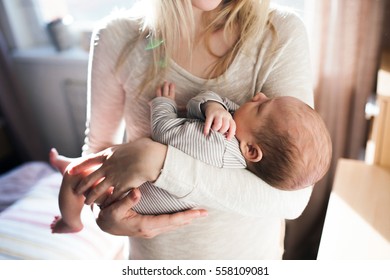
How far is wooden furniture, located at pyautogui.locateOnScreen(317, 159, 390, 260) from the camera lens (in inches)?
22.6

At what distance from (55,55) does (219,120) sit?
2.18ft

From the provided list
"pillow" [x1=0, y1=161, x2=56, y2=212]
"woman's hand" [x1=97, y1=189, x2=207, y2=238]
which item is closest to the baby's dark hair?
"woman's hand" [x1=97, y1=189, x2=207, y2=238]

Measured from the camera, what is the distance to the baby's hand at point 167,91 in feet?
1.81

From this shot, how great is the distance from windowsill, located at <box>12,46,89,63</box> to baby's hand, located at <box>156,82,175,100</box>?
47cm

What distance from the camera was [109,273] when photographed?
0.59 meters

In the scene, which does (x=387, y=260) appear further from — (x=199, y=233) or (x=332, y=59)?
(x=332, y=59)

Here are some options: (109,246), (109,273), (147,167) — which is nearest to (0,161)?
(109,246)

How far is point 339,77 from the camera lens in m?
0.86

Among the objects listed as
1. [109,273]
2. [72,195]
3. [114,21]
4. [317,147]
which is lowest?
[109,273]

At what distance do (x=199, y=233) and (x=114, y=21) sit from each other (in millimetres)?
353

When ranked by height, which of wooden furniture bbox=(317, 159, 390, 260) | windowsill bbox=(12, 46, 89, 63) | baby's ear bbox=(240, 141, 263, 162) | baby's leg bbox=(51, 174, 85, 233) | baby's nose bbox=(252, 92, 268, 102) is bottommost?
wooden furniture bbox=(317, 159, 390, 260)

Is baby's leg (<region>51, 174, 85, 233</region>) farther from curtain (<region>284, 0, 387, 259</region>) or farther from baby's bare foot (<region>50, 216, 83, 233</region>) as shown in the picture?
curtain (<region>284, 0, 387, 259</region>)

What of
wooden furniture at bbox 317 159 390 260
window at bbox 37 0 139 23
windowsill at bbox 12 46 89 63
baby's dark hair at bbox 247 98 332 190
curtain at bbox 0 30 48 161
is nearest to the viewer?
baby's dark hair at bbox 247 98 332 190

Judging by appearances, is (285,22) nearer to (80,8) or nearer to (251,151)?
(251,151)
